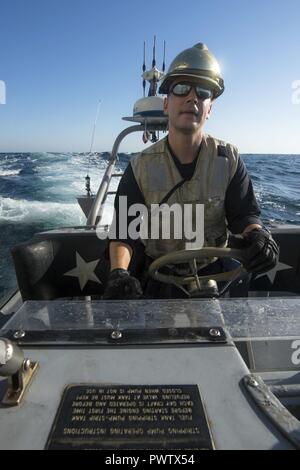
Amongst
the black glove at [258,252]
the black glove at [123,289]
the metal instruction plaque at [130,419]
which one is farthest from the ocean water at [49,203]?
the metal instruction plaque at [130,419]

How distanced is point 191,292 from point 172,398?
786mm

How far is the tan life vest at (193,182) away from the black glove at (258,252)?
1.65 feet

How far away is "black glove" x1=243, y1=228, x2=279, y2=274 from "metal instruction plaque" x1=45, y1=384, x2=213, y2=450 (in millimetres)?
773

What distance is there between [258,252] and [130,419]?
0.93 meters

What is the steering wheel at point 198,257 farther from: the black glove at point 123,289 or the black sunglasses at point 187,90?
the black sunglasses at point 187,90

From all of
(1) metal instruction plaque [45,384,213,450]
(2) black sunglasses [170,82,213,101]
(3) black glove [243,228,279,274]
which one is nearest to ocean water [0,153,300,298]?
(2) black sunglasses [170,82,213,101]

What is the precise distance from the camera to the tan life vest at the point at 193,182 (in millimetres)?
1889

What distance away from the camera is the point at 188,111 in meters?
1.73

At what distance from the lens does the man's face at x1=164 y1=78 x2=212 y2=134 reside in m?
1.71

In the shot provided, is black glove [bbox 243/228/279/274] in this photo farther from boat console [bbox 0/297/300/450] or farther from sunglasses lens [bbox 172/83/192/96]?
sunglasses lens [bbox 172/83/192/96]

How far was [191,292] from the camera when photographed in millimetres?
1504

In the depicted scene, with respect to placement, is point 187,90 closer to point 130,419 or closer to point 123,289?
point 123,289
